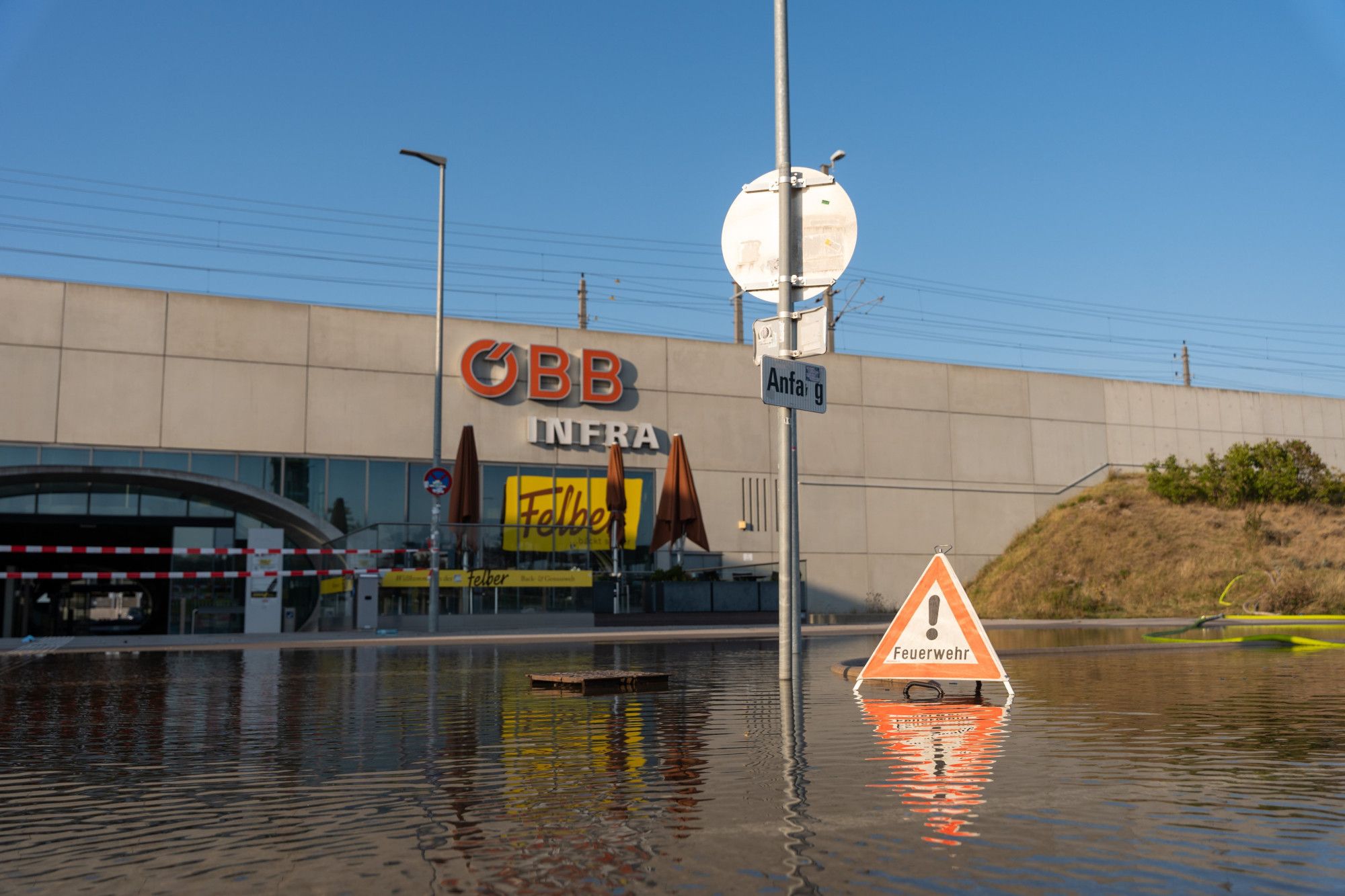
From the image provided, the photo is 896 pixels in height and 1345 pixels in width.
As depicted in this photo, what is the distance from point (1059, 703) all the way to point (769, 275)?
181 inches

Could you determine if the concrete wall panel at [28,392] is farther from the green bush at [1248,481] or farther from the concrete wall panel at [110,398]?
the green bush at [1248,481]

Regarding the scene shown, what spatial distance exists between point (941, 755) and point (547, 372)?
106ft

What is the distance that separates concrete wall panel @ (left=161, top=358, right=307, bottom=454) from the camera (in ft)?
109

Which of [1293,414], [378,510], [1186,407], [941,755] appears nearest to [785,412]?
[941,755]

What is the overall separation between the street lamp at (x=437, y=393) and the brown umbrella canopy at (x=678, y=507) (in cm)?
689

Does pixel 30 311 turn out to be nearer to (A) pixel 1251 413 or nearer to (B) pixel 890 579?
(B) pixel 890 579

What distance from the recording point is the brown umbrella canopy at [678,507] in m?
33.6

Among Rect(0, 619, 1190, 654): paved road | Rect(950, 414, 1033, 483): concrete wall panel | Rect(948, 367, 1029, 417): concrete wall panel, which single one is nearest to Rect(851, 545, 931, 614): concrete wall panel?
Rect(950, 414, 1033, 483): concrete wall panel

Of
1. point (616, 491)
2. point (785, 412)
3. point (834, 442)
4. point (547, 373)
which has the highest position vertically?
point (547, 373)

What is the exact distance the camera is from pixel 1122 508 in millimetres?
45125

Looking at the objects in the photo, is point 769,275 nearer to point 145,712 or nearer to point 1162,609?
point 145,712

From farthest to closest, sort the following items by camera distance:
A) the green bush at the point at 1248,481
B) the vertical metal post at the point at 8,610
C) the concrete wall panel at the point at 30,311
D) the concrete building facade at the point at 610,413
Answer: the green bush at the point at 1248,481, the concrete building facade at the point at 610,413, the concrete wall panel at the point at 30,311, the vertical metal post at the point at 8,610

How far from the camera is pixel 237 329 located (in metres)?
34.1

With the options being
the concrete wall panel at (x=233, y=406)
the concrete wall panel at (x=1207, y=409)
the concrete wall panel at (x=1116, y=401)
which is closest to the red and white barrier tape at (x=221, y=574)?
the concrete wall panel at (x=233, y=406)
